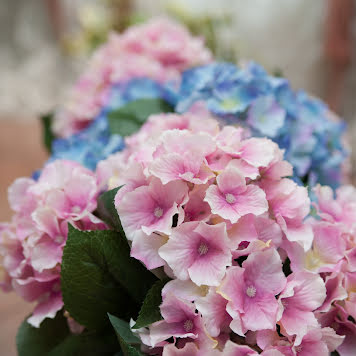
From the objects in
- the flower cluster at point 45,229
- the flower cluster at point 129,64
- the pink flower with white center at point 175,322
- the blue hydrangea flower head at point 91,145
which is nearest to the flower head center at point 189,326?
the pink flower with white center at point 175,322

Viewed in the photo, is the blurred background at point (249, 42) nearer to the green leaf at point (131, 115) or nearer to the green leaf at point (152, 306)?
the green leaf at point (131, 115)

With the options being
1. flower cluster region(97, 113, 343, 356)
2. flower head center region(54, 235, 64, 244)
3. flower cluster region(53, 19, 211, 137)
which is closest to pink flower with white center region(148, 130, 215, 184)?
flower cluster region(97, 113, 343, 356)

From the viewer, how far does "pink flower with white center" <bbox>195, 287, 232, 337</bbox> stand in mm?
328

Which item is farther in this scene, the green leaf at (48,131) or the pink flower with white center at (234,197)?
the green leaf at (48,131)

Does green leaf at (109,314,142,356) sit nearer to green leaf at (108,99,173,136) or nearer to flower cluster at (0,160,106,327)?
flower cluster at (0,160,106,327)

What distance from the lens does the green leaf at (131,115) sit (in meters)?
0.60

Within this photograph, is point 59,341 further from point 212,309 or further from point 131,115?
point 131,115

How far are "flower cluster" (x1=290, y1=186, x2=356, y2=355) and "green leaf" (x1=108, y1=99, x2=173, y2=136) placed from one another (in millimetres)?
263

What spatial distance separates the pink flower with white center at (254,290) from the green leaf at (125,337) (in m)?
0.07

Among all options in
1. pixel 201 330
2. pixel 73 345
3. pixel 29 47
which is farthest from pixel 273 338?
pixel 29 47

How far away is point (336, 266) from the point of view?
1.24 feet

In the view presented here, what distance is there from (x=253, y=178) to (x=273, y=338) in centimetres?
11

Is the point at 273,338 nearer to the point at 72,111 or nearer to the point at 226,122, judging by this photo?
the point at 226,122

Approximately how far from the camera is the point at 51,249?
40 cm
